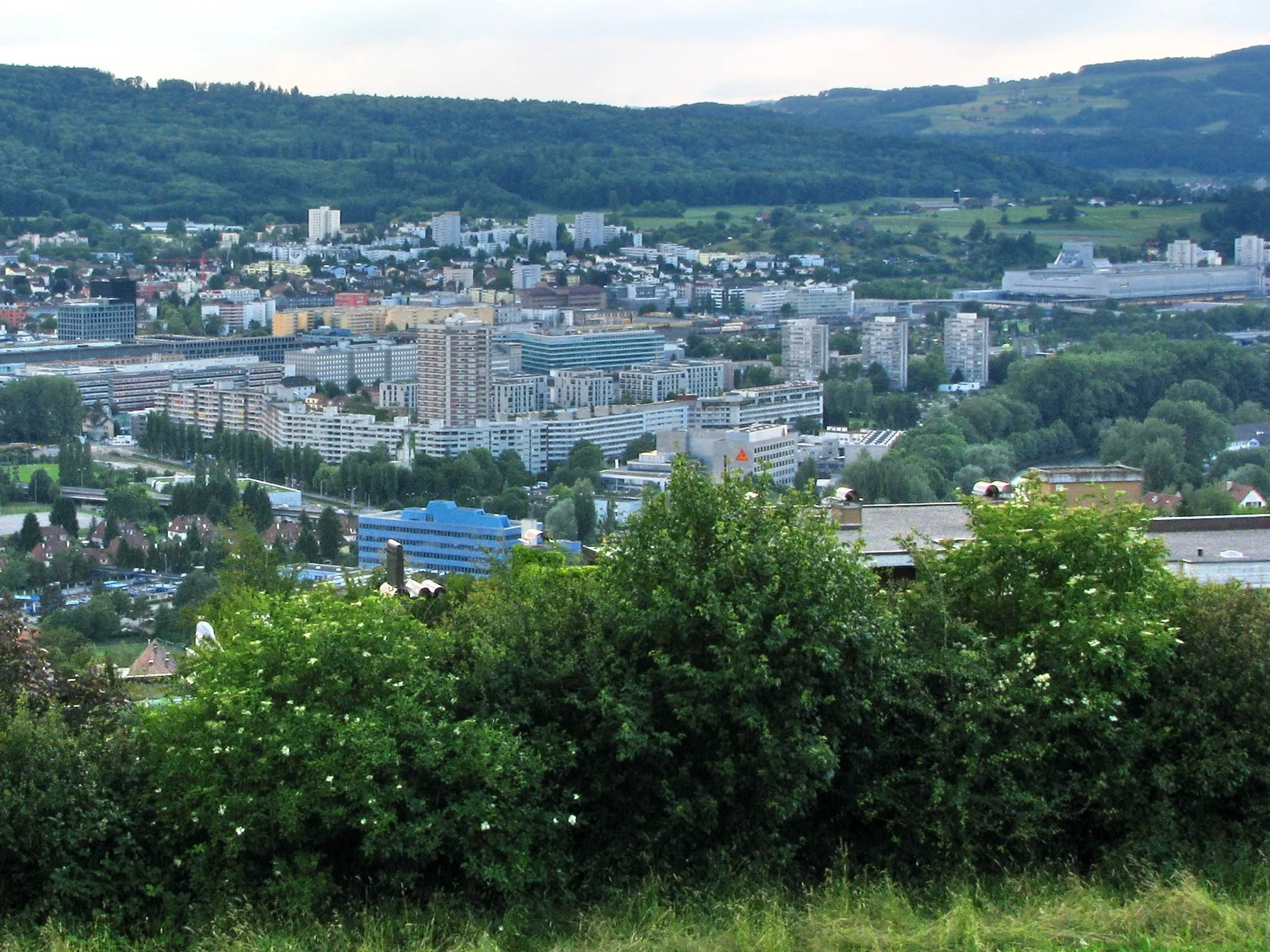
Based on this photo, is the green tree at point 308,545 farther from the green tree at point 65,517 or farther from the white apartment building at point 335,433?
the white apartment building at point 335,433

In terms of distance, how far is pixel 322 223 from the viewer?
171ft

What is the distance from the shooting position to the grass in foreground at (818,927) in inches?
118

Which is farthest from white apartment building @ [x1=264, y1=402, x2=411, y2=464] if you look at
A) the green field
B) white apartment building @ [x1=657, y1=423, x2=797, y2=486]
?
the green field

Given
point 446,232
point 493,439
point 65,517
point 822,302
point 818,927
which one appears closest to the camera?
point 818,927

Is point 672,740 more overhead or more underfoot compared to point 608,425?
more overhead

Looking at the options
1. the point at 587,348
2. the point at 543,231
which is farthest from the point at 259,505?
the point at 543,231

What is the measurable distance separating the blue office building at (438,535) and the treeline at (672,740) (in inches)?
378

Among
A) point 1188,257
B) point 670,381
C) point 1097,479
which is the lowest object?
point 670,381

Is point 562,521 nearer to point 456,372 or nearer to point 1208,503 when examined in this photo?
point 1208,503

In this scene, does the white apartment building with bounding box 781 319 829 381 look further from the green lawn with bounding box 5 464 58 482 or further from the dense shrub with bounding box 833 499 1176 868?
the dense shrub with bounding box 833 499 1176 868

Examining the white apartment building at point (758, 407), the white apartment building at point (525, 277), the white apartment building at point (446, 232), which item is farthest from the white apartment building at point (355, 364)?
the white apartment building at point (446, 232)

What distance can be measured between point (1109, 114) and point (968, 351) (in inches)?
2014

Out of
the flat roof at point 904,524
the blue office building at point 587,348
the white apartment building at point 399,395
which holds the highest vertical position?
the flat roof at point 904,524

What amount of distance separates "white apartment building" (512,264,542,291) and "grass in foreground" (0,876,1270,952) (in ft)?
134
